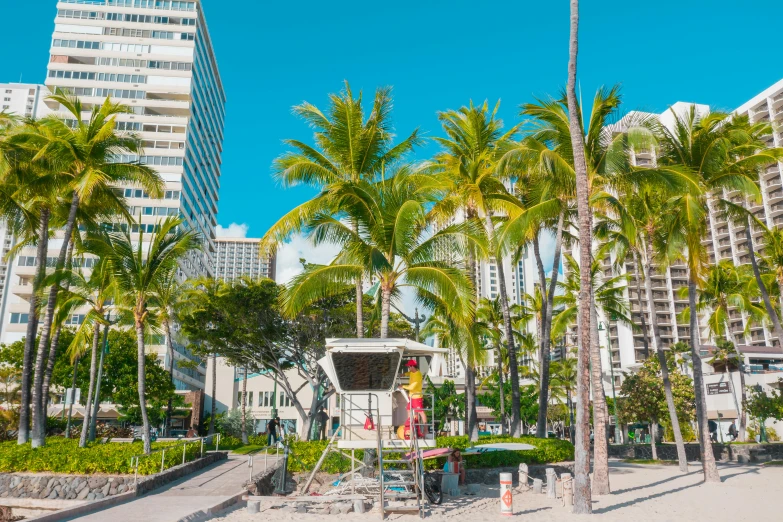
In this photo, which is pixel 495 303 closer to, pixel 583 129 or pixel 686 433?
pixel 686 433

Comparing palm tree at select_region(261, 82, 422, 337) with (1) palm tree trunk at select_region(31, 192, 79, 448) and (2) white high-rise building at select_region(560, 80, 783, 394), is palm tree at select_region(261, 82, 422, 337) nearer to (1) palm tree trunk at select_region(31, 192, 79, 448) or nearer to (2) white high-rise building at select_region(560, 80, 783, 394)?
(1) palm tree trunk at select_region(31, 192, 79, 448)

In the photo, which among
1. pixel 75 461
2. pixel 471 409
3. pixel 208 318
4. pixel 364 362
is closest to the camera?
pixel 364 362

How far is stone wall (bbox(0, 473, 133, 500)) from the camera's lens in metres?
17.0

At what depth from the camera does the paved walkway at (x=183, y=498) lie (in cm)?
1193

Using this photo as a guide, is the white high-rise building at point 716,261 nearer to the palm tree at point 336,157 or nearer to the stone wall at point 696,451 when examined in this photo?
the stone wall at point 696,451

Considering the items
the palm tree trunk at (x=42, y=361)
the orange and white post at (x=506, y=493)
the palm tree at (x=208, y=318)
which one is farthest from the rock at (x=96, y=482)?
the palm tree at (x=208, y=318)

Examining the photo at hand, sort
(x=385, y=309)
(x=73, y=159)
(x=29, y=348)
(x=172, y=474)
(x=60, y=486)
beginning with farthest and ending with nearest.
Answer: (x=29, y=348) < (x=73, y=159) < (x=172, y=474) < (x=385, y=309) < (x=60, y=486)

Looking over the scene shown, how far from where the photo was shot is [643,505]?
15.0m

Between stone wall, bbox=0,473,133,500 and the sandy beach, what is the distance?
17.7ft

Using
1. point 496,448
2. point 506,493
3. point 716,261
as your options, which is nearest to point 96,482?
point 496,448

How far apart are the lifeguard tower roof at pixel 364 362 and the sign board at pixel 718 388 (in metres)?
41.4

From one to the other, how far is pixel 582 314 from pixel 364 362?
525 cm

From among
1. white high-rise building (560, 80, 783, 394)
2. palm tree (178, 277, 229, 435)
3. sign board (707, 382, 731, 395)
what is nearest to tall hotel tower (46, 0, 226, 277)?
palm tree (178, 277, 229, 435)

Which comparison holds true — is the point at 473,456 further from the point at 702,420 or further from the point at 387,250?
the point at 702,420
